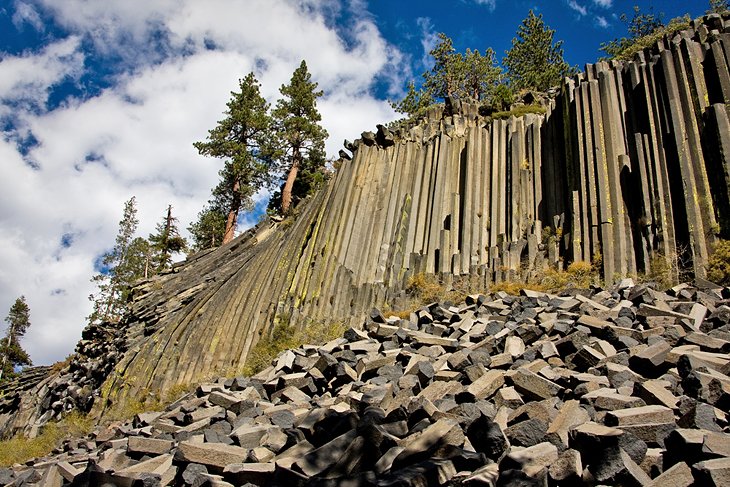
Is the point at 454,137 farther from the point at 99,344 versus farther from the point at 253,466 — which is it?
the point at 99,344

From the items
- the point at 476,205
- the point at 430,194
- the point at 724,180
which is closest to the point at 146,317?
the point at 430,194

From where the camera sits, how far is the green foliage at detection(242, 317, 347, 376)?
1007 centimetres

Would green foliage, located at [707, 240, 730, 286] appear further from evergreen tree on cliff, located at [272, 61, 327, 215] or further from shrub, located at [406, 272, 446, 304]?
evergreen tree on cliff, located at [272, 61, 327, 215]

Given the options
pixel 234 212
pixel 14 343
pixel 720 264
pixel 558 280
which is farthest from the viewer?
pixel 14 343

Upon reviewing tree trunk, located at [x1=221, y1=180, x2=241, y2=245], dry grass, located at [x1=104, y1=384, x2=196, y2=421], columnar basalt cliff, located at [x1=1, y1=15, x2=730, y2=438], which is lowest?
dry grass, located at [x1=104, y1=384, x2=196, y2=421]

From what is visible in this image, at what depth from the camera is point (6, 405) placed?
23.2 meters

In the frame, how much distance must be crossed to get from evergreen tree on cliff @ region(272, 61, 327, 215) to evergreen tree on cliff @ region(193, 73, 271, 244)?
3.24 ft

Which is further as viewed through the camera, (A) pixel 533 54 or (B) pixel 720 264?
(A) pixel 533 54

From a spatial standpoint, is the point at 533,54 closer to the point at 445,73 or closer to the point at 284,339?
the point at 445,73

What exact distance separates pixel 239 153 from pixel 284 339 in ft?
72.2

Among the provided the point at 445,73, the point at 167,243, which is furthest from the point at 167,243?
the point at 445,73

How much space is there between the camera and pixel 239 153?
101ft

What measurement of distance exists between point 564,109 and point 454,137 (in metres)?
3.04

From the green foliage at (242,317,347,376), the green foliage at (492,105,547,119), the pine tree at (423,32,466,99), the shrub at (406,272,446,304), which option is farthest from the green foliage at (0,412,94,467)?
the pine tree at (423,32,466,99)
